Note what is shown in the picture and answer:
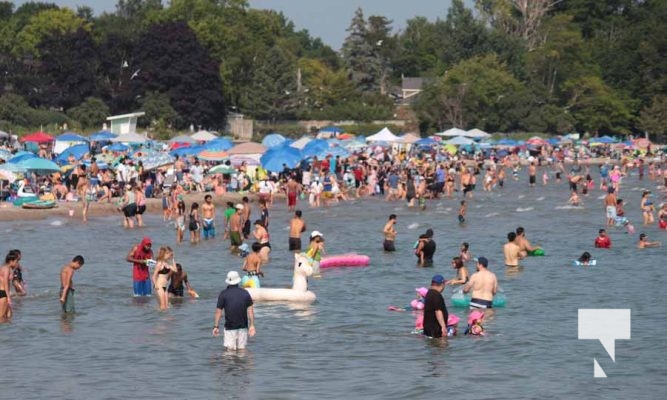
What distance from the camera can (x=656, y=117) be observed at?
100 metres

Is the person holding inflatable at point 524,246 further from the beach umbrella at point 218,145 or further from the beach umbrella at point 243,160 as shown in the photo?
the beach umbrella at point 218,145

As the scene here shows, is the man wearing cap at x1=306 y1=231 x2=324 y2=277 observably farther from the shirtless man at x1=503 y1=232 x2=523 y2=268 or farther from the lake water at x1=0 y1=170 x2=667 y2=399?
the shirtless man at x1=503 y1=232 x2=523 y2=268

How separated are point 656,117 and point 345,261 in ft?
244

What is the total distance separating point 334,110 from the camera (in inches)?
3910

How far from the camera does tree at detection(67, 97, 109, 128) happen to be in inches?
3152

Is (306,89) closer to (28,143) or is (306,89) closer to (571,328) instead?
(28,143)

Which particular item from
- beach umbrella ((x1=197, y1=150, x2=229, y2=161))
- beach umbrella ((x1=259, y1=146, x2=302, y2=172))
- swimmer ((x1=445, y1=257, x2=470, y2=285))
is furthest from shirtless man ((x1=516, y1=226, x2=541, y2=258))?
beach umbrella ((x1=197, y1=150, x2=229, y2=161))

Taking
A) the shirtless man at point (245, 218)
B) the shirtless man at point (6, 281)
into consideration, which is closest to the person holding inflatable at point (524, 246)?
the shirtless man at point (245, 218)

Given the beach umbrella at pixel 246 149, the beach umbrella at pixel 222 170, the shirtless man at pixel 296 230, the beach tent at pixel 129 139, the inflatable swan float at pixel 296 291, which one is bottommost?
the inflatable swan float at pixel 296 291

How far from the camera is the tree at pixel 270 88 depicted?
95438 mm

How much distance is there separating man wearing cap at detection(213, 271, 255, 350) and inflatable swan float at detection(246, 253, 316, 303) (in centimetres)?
524

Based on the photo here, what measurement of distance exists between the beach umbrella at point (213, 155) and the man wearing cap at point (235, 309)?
33182 mm

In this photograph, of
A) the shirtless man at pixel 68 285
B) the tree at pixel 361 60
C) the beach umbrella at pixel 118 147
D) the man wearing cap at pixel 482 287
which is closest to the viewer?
the shirtless man at pixel 68 285

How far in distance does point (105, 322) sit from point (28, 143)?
3928 cm
